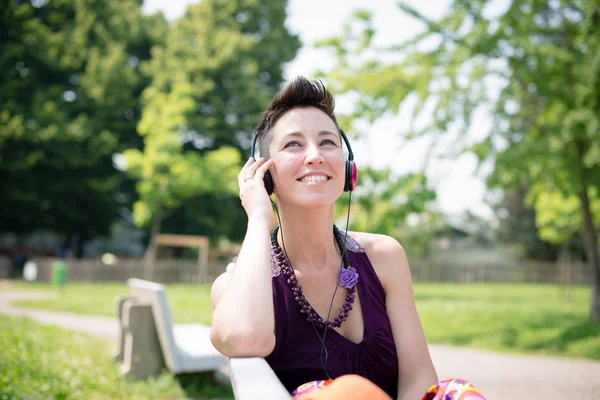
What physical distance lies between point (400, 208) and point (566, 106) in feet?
24.9

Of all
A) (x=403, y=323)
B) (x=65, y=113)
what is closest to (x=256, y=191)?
(x=403, y=323)

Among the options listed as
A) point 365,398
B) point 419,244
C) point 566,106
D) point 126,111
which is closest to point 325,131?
point 365,398

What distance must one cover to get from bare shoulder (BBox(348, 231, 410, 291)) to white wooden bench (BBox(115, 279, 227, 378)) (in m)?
3.22

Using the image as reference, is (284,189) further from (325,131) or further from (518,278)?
(518,278)

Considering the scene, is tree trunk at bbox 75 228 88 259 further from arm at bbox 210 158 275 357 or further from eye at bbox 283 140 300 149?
arm at bbox 210 158 275 357

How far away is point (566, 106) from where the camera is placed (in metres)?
10.1

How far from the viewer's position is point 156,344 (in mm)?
5691

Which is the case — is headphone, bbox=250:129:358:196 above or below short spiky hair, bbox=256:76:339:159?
below

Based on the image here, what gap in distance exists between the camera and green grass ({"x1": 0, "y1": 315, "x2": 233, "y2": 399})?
4.70m

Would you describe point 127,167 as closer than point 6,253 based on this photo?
Yes

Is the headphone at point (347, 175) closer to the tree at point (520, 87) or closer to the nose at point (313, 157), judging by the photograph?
the nose at point (313, 157)

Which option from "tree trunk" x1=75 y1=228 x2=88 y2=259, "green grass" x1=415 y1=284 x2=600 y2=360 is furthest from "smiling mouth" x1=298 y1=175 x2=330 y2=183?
"tree trunk" x1=75 y1=228 x2=88 y2=259

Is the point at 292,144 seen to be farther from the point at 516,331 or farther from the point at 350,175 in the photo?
the point at 516,331

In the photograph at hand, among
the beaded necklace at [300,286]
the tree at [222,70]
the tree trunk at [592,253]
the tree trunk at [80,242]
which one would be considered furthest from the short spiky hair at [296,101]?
the tree trunk at [80,242]
